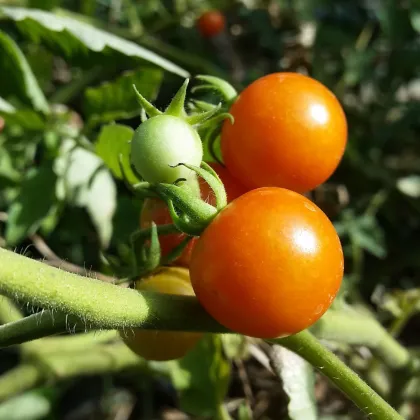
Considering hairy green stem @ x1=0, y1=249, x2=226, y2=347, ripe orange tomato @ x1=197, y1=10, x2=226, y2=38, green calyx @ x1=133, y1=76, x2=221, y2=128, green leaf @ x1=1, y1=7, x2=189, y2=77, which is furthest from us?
ripe orange tomato @ x1=197, y1=10, x2=226, y2=38

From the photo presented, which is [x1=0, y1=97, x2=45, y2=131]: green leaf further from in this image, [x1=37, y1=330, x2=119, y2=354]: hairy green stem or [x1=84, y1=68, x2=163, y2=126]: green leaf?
[x1=37, y1=330, x2=119, y2=354]: hairy green stem

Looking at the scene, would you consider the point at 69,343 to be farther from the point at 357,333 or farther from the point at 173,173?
the point at 173,173

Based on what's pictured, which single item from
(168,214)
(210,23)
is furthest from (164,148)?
(210,23)

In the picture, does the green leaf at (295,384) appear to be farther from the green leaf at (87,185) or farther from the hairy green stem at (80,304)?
the green leaf at (87,185)

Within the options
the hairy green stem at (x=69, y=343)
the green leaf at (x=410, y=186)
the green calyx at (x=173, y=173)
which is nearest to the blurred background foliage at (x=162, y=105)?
the green leaf at (x=410, y=186)

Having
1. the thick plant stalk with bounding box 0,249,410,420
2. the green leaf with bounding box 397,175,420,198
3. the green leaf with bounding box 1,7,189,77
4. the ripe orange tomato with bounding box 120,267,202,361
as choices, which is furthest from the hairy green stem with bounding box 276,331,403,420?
the green leaf with bounding box 397,175,420,198

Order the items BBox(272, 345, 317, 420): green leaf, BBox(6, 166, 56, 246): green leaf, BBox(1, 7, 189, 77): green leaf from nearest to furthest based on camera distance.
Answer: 1. BBox(272, 345, 317, 420): green leaf
2. BBox(1, 7, 189, 77): green leaf
3. BBox(6, 166, 56, 246): green leaf

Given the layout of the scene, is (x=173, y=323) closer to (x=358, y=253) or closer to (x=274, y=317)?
(x=274, y=317)
